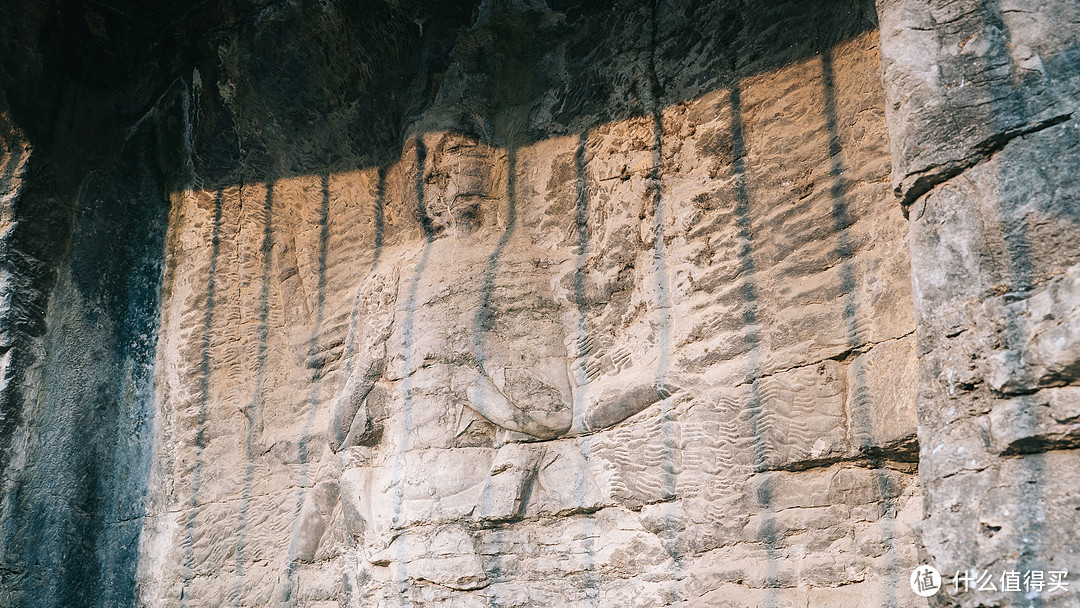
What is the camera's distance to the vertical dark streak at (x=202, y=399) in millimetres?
3484

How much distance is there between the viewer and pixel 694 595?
2.63m

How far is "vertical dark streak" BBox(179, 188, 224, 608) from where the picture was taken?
3.48 meters

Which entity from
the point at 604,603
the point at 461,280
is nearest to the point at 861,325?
the point at 604,603

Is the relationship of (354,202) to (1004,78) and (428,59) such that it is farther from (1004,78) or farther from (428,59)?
(1004,78)

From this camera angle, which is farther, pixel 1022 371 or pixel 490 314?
pixel 490 314

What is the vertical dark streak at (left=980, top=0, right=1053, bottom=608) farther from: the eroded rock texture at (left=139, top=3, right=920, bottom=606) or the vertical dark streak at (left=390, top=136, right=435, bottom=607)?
the vertical dark streak at (left=390, top=136, right=435, bottom=607)

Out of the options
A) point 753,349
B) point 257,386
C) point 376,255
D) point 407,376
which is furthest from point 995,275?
point 257,386

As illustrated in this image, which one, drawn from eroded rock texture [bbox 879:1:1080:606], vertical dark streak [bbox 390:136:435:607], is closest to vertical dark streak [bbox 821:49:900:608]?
eroded rock texture [bbox 879:1:1080:606]

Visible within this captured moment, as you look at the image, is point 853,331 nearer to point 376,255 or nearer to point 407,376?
point 407,376

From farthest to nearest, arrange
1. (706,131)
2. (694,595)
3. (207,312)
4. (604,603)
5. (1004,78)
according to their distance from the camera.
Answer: (207,312)
(706,131)
(604,603)
(694,595)
(1004,78)

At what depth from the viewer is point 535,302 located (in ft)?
10.7

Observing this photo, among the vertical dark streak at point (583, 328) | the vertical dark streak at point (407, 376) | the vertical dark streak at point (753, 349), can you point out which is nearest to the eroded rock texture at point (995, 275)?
the vertical dark streak at point (753, 349)

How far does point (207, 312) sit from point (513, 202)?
1302 mm

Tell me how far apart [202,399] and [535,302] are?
1.40 m
